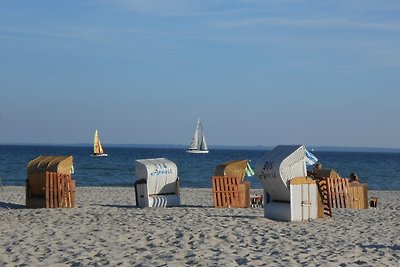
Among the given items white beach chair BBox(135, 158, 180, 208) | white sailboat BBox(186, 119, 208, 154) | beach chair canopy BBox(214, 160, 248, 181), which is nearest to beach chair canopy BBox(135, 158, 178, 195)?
white beach chair BBox(135, 158, 180, 208)

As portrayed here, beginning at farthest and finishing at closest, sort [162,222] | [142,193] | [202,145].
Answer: [202,145] < [142,193] < [162,222]

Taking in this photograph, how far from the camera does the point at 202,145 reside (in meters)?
109

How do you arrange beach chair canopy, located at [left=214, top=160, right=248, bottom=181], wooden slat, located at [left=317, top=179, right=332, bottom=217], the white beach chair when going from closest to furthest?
wooden slat, located at [left=317, top=179, right=332, bottom=217]
the white beach chair
beach chair canopy, located at [left=214, top=160, right=248, bottom=181]

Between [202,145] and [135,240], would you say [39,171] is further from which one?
[202,145]

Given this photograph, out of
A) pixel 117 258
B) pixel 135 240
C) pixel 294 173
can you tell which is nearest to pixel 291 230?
pixel 294 173

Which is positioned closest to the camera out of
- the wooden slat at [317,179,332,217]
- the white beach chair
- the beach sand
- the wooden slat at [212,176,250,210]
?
the beach sand

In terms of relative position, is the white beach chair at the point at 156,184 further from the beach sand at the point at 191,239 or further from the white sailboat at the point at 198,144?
the white sailboat at the point at 198,144

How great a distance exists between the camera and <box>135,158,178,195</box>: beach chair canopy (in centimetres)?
2000

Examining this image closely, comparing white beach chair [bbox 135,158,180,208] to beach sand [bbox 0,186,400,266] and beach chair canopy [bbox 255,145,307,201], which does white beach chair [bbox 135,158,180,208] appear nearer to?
beach sand [bbox 0,186,400,266]

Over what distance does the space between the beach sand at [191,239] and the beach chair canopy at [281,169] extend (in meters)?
0.70

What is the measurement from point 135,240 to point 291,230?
318 cm

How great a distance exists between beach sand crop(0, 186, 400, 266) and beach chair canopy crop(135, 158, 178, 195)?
2203mm

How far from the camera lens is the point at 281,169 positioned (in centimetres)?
1578

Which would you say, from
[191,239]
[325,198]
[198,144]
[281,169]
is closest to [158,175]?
[325,198]
